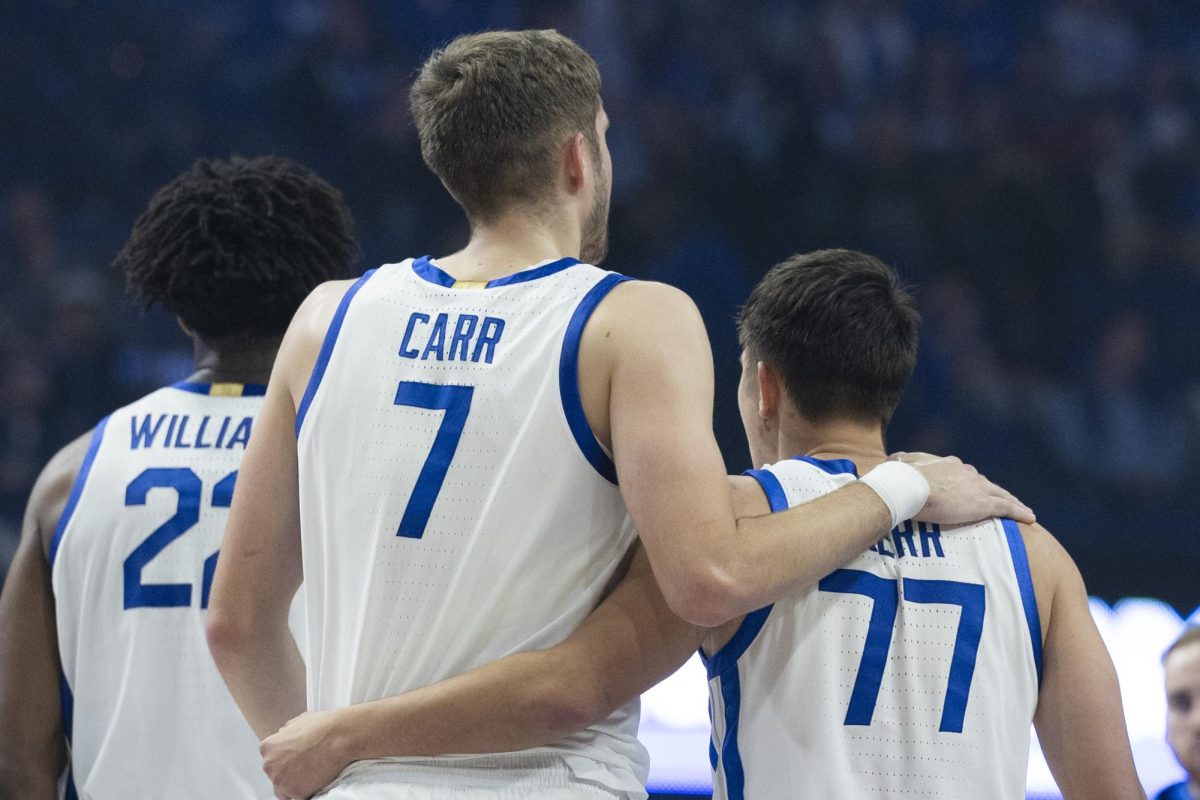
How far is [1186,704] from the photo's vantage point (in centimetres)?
277

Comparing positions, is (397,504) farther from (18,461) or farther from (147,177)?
(147,177)

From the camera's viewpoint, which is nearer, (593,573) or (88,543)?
(593,573)

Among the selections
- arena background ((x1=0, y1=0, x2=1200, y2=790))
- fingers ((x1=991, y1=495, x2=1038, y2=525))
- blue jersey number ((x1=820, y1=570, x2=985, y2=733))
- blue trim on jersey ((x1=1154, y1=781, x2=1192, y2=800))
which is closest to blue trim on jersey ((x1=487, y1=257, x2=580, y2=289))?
blue jersey number ((x1=820, y1=570, x2=985, y2=733))

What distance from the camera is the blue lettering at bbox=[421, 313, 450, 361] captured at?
2.01 metres

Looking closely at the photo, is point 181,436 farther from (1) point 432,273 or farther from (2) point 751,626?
(2) point 751,626

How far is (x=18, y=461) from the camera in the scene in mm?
6898

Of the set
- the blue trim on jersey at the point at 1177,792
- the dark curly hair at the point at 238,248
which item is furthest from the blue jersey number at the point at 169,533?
the blue trim on jersey at the point at 1177,792

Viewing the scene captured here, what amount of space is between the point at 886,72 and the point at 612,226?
195 centimetres

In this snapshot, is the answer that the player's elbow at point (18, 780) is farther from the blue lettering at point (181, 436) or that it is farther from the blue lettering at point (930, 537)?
the blue lettering at point (930, 537)

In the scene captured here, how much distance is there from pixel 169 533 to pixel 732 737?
3.84 ft

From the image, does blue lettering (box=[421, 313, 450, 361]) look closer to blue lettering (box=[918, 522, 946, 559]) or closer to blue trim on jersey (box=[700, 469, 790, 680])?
blue trim on jersey (box=[700, 469, 790, 680])

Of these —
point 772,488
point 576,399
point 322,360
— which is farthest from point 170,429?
point 772,488

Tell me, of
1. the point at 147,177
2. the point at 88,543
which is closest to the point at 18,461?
the point at 147,177

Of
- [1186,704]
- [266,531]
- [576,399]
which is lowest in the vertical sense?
[1186,704]
